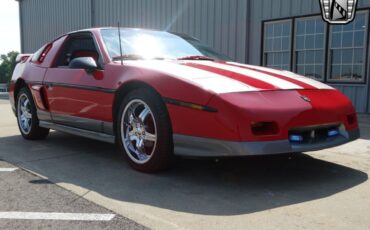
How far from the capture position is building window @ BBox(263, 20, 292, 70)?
10.3 metres

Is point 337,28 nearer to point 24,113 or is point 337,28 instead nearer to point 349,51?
point 349,51

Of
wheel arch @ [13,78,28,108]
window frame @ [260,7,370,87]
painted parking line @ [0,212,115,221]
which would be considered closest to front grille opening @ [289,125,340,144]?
→ painted parking line @ [0,212,115,221]

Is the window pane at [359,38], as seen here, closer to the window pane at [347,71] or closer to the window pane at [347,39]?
the window pane at [347,39]

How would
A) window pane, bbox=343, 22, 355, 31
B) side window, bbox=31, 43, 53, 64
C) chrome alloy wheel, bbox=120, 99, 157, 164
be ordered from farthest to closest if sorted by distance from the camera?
1. window pane, bbox=343, 22, 355, 31
2. side window, bbox=31, 43, 53, 64
3. chrome alloy wheel, bbox=120, 99, 157, 164

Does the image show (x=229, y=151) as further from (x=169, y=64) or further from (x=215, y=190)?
(x=169, y=64)

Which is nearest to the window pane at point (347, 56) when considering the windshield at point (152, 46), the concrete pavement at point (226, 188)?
the concrete pavement at point (226, 188)

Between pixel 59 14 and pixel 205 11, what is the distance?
10.3 metres

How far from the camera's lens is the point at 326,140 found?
11.3 ft

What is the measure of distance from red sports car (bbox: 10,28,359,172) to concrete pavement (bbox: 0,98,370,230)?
0.96 ft

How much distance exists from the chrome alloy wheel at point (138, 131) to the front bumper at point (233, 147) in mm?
322

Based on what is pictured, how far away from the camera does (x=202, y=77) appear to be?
3.43m

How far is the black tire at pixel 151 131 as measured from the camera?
3500 millimetres

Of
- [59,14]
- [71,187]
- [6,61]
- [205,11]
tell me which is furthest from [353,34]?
[6,61]

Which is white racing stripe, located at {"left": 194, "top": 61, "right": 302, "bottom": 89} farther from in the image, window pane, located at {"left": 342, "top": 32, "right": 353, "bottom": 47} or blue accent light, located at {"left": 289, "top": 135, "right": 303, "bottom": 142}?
window pane, located at {"left": 342, "top": 32, "right": 353, "bottom": 47}
